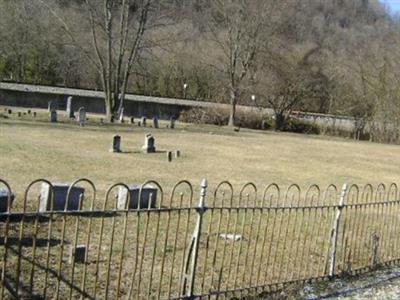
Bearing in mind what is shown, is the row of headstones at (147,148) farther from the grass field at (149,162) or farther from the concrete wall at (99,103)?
the concrete wall at (99,103)

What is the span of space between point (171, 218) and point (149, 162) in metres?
8.25

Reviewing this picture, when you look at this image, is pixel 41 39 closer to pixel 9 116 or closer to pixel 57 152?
pixel 9 116

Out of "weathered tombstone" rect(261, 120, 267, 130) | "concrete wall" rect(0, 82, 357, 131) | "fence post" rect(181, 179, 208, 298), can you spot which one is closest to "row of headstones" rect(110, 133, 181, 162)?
"fence post" rect(181, 179, 208, 298)

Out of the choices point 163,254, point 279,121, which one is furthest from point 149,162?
point 279,121

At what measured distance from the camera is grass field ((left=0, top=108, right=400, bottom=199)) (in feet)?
47.5

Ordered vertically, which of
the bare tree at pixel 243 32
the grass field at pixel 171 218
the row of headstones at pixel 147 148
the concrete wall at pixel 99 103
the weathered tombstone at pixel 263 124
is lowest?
the grass field at pixel 171 218

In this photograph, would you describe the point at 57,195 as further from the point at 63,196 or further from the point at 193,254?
the point at 193,254

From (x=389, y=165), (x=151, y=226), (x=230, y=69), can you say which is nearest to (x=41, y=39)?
(x=230, y=69)

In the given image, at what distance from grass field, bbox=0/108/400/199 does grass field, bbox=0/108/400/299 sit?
0.13 ft

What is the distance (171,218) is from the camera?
9.87m

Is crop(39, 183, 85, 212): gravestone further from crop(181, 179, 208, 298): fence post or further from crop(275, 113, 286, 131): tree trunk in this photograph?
crop(275, 113, 286, 131): tree trunk

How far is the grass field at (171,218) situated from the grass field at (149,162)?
0.13 feet

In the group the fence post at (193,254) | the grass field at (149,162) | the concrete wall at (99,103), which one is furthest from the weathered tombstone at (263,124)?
the fence post at (193,254)

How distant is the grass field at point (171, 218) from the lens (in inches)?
249
